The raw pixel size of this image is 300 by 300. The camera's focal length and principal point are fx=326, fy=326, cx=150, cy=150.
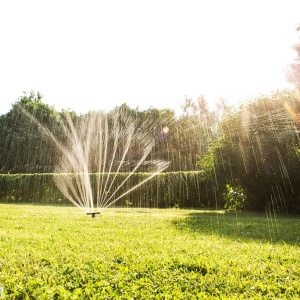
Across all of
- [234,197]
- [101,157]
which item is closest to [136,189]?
[234,197]

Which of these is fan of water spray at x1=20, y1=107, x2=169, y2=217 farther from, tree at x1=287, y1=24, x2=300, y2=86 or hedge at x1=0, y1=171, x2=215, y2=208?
tree at x1=287, y1=24, x2=300, y2=86

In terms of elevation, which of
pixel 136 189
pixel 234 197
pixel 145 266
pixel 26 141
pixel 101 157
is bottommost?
pixel 145 266

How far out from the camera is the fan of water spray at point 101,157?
24219mm

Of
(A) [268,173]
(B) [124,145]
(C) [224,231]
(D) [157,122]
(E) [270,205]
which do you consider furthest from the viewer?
(D) [157,122]

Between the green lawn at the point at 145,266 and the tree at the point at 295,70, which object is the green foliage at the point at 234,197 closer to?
the tree at the point at 295,70

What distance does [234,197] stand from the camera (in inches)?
755

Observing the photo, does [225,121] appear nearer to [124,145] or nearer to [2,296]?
[2,296]

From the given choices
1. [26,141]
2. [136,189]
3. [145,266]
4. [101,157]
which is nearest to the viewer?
[145,266]

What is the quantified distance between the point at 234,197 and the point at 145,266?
14800mm

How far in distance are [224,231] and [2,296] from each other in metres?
6.70

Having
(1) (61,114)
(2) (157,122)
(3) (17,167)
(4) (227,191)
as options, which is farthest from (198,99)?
(4) (227,191)

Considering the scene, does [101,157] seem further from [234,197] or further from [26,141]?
[234,197]

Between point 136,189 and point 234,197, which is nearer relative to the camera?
point 234,197

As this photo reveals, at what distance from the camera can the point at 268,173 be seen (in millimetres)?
16281
